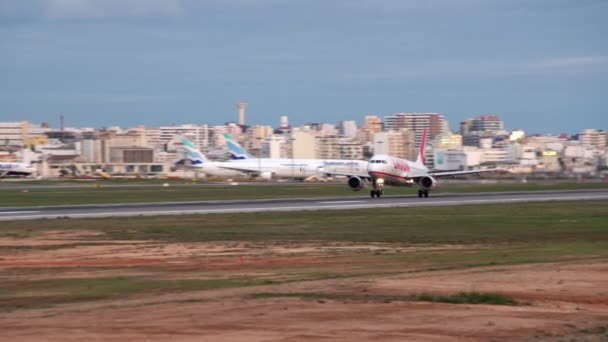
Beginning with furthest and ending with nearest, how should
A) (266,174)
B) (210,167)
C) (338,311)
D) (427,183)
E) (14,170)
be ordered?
(14,170)
(210,167)
(266,174)
(427,183)
(338,311)

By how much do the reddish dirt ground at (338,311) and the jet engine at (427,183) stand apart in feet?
170

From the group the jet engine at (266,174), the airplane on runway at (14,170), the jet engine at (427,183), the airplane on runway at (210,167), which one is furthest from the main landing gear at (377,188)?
the airplane on runway at (14,170)

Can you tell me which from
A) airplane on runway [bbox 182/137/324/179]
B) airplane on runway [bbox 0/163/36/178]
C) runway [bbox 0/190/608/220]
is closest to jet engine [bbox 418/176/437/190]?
runway [bbox 0/190/608/220]

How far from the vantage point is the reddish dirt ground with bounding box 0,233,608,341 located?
1769cm

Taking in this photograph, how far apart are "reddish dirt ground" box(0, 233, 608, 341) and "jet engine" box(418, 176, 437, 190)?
51686 millimetres

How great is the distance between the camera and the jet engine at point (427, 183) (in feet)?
270

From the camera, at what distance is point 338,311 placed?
20.1 m

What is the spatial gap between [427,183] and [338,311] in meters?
63.4

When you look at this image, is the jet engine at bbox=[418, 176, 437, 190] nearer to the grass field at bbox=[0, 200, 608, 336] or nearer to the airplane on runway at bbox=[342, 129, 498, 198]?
the airplane on runway at bbox=[342, 129, 498, 198]

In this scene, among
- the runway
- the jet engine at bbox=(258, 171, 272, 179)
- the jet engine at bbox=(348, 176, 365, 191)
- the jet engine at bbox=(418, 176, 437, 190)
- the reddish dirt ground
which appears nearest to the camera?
the reddish dirt ground

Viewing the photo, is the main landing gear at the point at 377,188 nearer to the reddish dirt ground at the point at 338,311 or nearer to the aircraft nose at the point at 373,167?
the aircraft nose at the point at 373,167

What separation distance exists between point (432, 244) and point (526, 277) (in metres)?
12.9

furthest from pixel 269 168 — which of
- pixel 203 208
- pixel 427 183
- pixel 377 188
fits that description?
pixel 203 208

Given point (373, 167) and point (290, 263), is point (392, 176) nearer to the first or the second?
point (373, 167)
